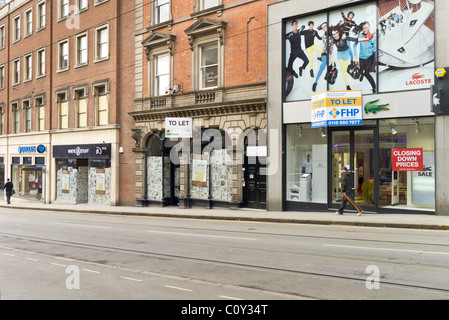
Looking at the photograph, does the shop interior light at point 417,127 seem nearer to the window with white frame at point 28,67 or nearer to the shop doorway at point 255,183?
the shop doorway at point 255,183

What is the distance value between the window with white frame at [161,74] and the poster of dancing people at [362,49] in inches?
300

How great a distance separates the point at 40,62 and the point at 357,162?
2661 centimetres

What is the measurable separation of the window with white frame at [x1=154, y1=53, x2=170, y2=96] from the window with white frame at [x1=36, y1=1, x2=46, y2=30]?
1399cm

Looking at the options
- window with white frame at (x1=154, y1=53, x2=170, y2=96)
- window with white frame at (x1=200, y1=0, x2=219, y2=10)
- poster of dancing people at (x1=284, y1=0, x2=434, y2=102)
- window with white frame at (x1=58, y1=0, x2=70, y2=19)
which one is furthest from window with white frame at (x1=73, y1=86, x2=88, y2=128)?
poster of dancing people at (x1=284, y1=0, x2=434, y2=102)

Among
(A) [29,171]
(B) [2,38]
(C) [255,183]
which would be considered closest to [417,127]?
(C) [255,183]

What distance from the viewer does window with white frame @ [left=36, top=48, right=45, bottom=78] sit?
33.3 m

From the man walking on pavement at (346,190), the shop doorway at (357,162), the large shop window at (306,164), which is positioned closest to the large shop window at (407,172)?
the shop doorway at (357,162)

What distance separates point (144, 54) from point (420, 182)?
646 inches

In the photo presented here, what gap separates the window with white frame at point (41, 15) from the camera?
1305 inches

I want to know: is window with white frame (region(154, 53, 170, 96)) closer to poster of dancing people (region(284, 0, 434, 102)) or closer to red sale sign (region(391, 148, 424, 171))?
poster of dancing people (region(284, 0, 434, 102))

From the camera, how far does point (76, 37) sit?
97.7ft

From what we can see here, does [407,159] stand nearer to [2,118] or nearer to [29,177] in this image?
[29,177]
